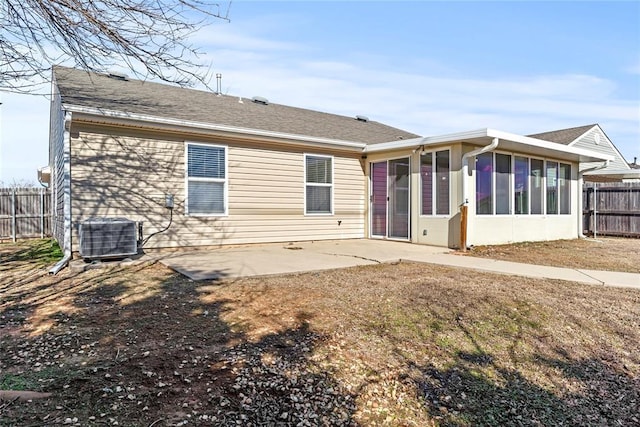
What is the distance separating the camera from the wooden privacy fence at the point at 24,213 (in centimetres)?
Answer: 1175

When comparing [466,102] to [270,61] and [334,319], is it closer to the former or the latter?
[270,61]

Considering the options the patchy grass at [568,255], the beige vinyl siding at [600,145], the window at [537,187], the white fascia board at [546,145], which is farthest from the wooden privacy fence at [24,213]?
the beige vinyl siding at [600,145]

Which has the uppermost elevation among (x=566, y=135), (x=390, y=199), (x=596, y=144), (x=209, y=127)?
(x=566, y=135)

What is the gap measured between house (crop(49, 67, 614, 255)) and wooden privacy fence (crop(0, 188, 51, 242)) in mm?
3535

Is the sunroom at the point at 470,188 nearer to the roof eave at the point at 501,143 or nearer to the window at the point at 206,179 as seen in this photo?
the roof eave at the point at 501,143

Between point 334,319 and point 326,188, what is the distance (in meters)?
6.91

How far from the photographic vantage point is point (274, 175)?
30.9 ft

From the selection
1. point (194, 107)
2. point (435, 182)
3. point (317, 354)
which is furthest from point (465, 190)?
point (317, 354)

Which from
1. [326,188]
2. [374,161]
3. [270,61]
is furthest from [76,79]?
[374,161]

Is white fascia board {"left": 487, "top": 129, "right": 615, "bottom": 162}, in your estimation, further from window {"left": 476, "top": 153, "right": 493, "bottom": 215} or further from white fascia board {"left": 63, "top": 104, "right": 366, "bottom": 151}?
white fascia board {"left": 63, "top": 104, "right": 366, "bottom": 151}

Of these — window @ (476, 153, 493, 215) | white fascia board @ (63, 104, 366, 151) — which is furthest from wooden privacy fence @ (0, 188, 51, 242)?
window @ (476, 153, 493, 215)

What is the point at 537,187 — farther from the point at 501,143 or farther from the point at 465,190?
the point at 465,190

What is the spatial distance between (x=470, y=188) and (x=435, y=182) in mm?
778

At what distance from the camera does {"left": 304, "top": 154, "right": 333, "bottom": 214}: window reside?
32.9 feet
